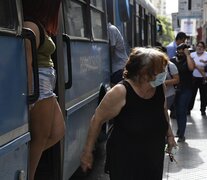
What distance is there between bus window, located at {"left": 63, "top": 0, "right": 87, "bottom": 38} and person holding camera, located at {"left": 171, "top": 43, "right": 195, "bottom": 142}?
3.45 meters

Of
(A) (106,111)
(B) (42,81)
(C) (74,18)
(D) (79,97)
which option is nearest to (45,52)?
(B) (42,81)

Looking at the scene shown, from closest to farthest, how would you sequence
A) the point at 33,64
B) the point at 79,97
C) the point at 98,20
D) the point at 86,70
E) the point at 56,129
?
the point at 33,64, the point at 56,129, the point at 79,97, the point at 86,70, the point at 98,20

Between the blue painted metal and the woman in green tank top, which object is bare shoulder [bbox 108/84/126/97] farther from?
the blue painted metal

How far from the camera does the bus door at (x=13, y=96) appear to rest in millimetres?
3066

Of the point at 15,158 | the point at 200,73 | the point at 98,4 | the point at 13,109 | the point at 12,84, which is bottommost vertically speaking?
the point at 200,73

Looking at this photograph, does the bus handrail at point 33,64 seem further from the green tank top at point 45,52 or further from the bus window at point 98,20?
the bus window at point 98,20

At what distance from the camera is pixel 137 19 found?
468 inches

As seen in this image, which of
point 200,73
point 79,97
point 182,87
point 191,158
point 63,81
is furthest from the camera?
point 200,73

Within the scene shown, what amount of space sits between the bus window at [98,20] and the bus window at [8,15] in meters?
2.85

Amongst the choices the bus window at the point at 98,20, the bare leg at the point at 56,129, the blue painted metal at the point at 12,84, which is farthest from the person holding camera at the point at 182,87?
the blue painted metal at the point at 12,84

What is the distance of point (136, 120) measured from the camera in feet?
12.4

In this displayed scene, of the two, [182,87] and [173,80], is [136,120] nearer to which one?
[173,80]

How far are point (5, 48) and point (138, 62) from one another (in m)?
1.02

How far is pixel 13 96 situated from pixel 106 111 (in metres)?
0.83
